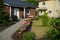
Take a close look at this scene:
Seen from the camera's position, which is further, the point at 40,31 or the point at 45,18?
the point at 45,18

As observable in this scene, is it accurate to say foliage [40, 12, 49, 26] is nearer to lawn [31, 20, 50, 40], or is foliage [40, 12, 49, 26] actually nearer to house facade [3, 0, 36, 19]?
lawn [31, 20, 50, 40]

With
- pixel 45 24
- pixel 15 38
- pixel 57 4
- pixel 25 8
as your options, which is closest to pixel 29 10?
A: pixel 25 8

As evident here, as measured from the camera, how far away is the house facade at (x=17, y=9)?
3344 cm

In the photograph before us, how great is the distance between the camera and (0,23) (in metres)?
23.0

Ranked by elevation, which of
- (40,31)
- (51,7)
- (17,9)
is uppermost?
(51,7)

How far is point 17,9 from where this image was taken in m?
37.0

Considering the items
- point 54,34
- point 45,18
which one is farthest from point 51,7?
point 54,34

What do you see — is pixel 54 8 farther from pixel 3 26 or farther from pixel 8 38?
pixel 8 38

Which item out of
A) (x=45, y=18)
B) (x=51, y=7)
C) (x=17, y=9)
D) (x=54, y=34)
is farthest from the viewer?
(x=51, y=7)

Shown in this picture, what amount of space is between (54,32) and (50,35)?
1.93 feet

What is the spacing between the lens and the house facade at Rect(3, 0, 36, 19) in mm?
33438

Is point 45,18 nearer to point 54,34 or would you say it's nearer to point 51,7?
point 54,34

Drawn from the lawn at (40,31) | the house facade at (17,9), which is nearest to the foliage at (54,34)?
the lawn at (40,31)

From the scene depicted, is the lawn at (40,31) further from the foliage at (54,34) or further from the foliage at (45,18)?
the foliage at (54,34)
